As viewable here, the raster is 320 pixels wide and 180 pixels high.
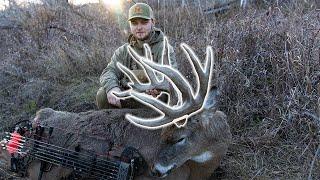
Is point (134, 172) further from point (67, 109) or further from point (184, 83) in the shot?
point (67, 109)

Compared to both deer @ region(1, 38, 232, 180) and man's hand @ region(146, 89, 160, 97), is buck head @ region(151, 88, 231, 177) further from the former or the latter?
man's hand @ region(146, 89, 160, 97)

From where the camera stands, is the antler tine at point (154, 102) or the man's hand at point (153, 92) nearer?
the antler tine at point (154, 102)

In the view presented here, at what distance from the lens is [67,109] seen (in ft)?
22.7

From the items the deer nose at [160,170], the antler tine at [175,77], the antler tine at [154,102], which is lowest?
the deer nose at [160,170]

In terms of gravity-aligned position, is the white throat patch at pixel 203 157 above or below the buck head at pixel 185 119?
below

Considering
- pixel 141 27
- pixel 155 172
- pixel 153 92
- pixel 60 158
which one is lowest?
pixel 60 158

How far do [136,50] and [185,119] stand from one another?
1.57 m

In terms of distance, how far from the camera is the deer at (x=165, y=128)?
13.4 feet

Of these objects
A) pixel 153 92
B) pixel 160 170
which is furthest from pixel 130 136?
pixel 160 170

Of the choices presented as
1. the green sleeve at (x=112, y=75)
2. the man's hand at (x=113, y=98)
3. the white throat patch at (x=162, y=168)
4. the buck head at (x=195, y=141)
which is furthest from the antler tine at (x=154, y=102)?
the green sleeve at (x=112, y=75)

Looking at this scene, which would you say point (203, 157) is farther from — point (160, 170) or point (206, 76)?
point (206, 76)

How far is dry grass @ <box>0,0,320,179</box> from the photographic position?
487cm

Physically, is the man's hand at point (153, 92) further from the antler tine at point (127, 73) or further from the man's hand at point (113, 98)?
the man's hand at point (113, 98)

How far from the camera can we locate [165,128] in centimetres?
443
